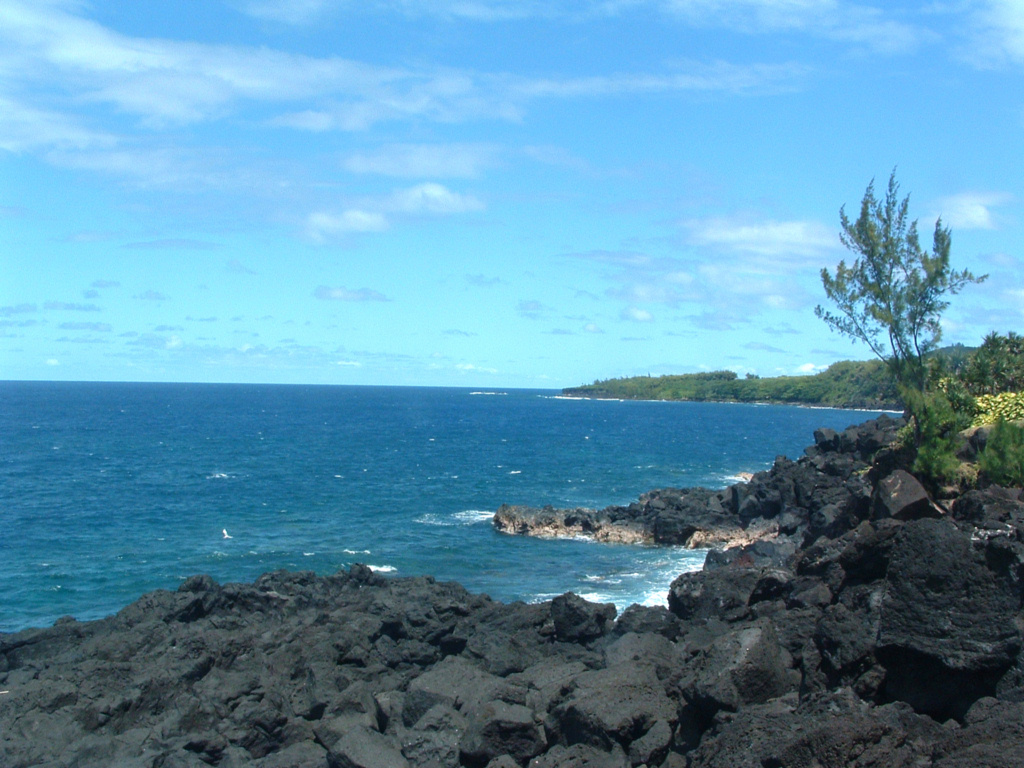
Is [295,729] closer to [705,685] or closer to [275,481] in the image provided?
[705,685]

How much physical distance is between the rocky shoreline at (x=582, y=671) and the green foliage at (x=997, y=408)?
220 inches

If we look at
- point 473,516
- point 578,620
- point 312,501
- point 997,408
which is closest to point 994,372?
point 997,408

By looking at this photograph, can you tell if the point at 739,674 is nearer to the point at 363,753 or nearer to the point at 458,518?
the point at 363,753

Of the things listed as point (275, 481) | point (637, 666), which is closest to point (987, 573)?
point (637, 666)

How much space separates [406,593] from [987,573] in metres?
16.0

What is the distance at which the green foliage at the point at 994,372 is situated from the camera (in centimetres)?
3466

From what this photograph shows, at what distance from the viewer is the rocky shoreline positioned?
37.9 ft

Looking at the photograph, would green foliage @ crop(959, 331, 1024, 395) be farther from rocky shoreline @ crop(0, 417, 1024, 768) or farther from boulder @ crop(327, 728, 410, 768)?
boulder @ crop(327, 728, 410, 768)

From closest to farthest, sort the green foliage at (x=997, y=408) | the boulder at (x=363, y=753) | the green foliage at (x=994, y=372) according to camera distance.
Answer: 1. the boulder at (x=363, y=753)
2. the green foliage at (x=997, y=408)
3. the green foliage at (x=994, y=372)

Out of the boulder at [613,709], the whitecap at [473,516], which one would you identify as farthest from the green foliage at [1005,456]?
the whitecap at [473,516]

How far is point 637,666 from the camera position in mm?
14562

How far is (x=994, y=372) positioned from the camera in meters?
35.1

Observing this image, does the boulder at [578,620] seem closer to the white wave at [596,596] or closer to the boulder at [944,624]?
the boulder at [944,624]

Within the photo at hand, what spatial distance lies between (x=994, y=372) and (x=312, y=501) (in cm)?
3634
